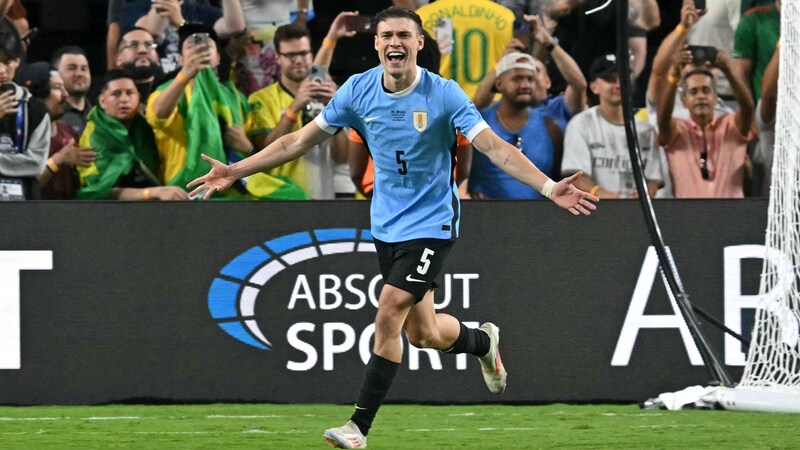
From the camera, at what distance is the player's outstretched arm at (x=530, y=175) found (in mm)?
5148

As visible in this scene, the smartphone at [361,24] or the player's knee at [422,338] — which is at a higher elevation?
the smartphone at [361,24]

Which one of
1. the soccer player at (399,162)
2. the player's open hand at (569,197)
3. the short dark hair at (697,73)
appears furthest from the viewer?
the short dark hair at (697,73)

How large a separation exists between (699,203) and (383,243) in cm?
299

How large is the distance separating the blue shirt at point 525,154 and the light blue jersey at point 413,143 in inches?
106

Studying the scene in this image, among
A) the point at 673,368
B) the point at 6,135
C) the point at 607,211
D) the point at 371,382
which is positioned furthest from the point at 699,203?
the point at 6,135

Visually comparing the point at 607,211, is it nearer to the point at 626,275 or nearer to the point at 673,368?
the point at 626,275

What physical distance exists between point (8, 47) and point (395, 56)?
A: 3.96m

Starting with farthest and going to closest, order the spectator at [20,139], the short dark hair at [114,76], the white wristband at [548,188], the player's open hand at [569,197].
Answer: the short dark hair at [114,76], the spectator at [20,139], the white wristband at [548,188], the player's open hand at [569,197]

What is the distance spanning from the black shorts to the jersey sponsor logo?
52cm

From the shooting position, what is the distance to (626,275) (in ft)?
26.6

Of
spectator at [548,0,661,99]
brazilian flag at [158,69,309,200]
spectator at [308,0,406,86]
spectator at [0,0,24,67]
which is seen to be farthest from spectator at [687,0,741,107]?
spectator at [0,0,24,67]

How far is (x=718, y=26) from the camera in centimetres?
891

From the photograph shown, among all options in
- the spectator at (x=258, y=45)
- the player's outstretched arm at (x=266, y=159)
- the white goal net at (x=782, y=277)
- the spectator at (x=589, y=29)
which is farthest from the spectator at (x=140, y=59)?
the white goal net at (x=782, y=277)

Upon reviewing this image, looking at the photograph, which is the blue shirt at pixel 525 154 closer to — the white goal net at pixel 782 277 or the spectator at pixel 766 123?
the spectator at pixel 766 123
